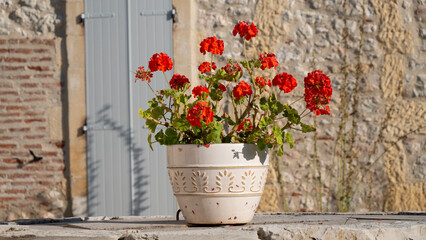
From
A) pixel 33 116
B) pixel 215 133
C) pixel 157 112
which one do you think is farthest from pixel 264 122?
pixel 33 116

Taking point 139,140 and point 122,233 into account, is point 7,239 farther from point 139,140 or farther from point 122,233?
point 139,140

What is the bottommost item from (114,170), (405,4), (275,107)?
(114,170)

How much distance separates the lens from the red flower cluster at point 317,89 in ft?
7.98

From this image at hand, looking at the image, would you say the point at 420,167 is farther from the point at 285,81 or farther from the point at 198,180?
the point at 198,180

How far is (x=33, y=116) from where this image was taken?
523cm

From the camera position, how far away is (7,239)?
2215mm

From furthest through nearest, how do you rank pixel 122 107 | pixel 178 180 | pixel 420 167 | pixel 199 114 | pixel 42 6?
pixel 42 6 < pixel 122 107 < pixel 420 167 < pixel 178 180 < pixel 199 114

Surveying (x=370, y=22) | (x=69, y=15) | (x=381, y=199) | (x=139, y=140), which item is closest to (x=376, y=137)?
(x=381, y=199)

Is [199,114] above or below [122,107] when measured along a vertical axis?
above

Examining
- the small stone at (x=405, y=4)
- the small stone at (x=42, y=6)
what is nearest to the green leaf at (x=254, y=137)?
the small stone at (x=405, y=4)

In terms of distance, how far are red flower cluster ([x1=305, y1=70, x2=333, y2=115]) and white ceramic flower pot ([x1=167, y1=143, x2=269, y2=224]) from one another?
297 millimetres

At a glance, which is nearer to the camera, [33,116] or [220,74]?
[220,74]

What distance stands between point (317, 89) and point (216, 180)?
54 cm

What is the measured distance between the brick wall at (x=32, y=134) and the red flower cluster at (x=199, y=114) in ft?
10.3
